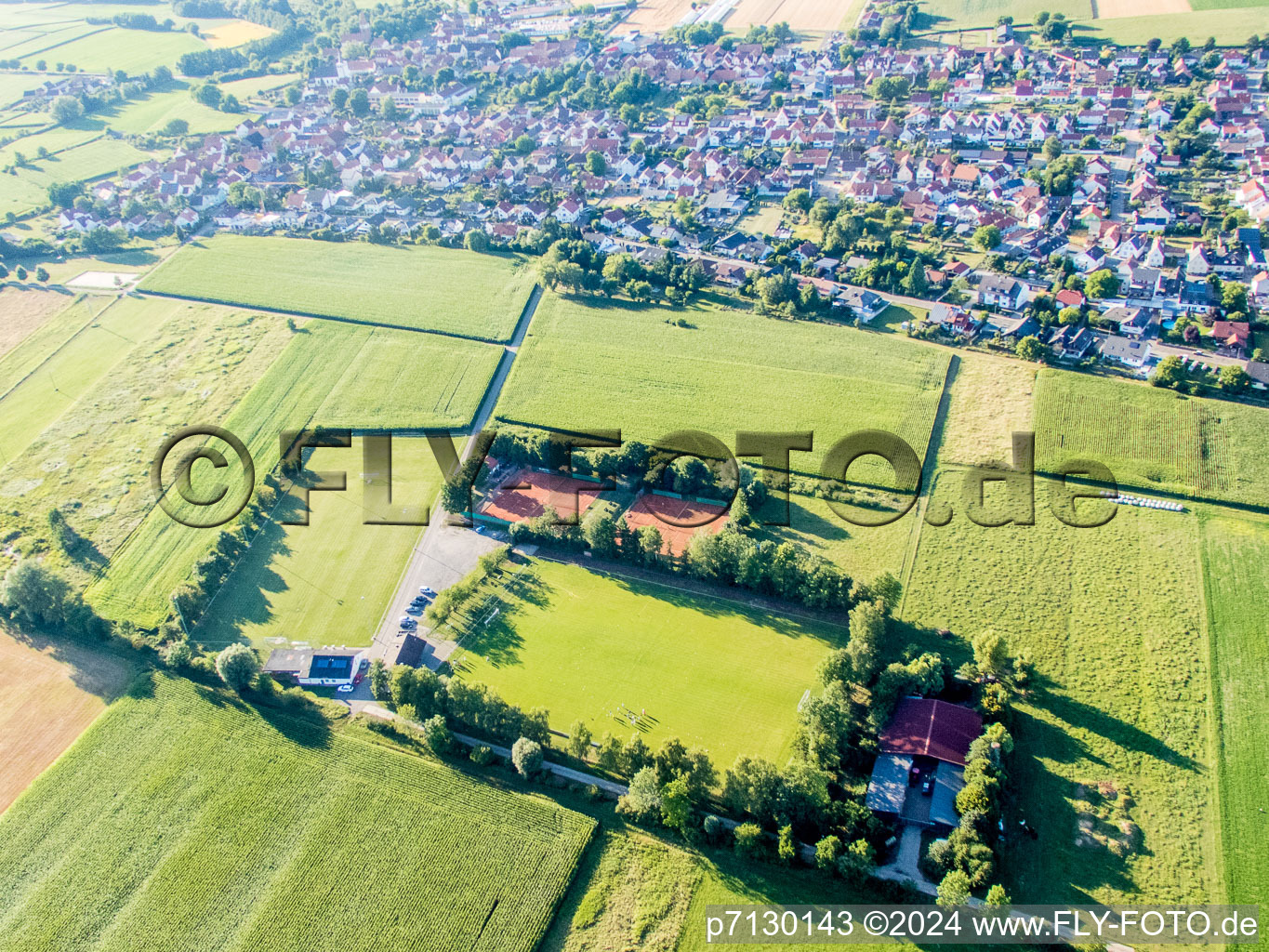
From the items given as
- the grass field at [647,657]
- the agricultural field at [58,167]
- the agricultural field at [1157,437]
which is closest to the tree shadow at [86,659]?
the grass field at [647,657]

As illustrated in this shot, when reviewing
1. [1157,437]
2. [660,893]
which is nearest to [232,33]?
[1157,437]

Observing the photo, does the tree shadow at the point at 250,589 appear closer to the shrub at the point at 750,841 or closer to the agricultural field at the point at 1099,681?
the shrub at the point at 750,841

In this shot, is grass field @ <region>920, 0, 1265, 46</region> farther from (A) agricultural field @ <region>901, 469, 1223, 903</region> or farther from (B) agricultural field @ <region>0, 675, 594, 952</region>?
(B) agricultural field @ <region>0, 675, 594, 952</region>

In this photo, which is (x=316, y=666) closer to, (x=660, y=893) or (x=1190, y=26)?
(x=660, y=893)

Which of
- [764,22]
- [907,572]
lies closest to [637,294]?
[907,572]

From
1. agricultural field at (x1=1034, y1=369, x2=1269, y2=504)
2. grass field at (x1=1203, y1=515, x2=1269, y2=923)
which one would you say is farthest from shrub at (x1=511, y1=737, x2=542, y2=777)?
agricultural field at (x1=1034, y1=369, x2=1269, y2=504)
